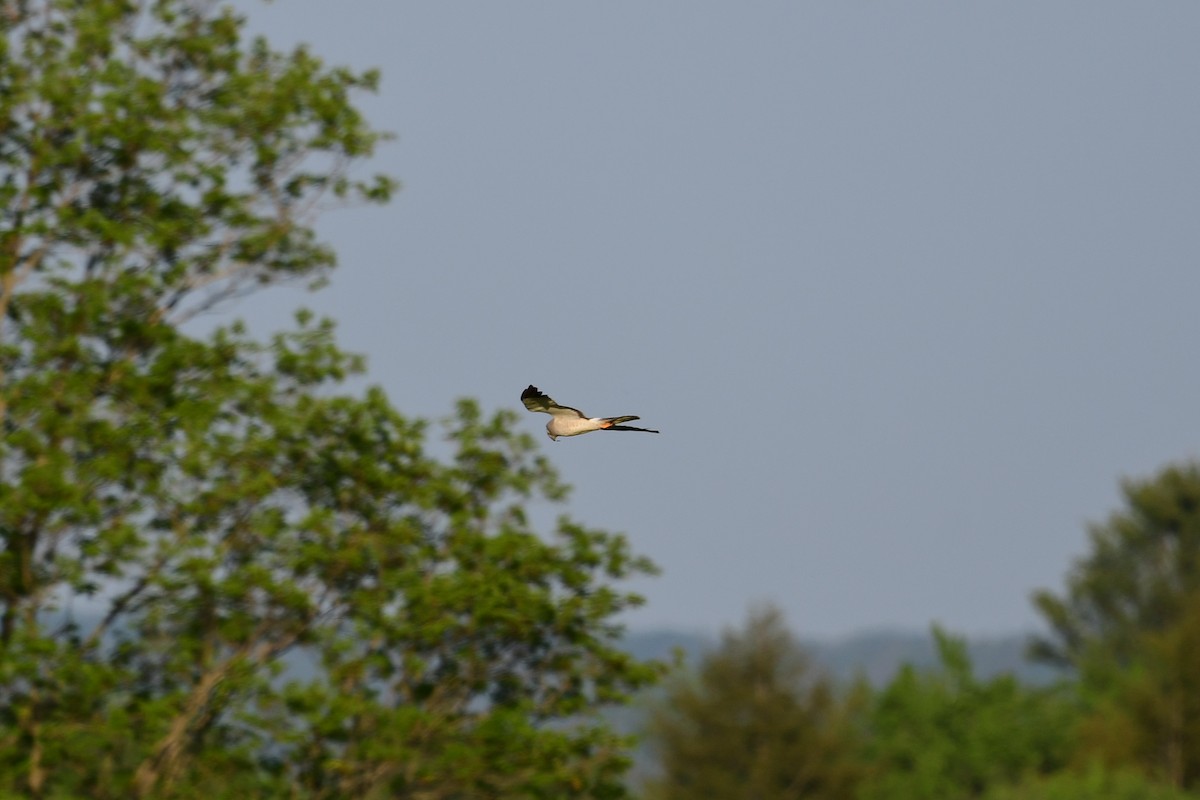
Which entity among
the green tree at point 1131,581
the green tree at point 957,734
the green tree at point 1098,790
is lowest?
the green tree at point 1098,790

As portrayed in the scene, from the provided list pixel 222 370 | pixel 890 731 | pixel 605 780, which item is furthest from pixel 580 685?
pixel 890 731

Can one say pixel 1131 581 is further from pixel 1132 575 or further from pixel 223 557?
pixel 223 557

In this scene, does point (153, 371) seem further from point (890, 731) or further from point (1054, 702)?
point (1054, 702)

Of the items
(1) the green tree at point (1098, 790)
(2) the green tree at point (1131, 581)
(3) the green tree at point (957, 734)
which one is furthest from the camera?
(2) the green tree at point (1131, 581)

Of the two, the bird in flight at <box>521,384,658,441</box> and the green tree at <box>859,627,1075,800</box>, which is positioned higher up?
the green tree at <box>859,627,1075,800</box>

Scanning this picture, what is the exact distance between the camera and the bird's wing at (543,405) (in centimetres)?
1086

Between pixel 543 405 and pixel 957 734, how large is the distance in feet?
262

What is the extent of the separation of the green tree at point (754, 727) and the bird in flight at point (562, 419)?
48635mm

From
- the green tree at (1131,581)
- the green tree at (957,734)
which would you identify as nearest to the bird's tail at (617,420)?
the green tree at (957,734)

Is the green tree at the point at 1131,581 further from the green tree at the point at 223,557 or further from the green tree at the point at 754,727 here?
the green tree at the point at 223,557

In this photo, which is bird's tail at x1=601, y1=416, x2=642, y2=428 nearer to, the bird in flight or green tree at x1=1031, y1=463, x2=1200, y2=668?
the bird in flight

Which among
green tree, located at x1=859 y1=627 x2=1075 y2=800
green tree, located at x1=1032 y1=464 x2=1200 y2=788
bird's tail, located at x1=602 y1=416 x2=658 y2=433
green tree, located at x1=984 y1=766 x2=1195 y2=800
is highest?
green tree, located at x1=1032 y1=464 x2=1200 y2=788

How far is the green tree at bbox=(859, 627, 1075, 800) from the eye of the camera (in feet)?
275

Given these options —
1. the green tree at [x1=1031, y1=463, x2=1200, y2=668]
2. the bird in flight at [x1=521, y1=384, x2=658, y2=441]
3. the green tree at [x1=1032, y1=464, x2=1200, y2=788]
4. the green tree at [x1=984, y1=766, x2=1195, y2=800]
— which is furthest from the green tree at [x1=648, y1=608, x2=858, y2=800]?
the green tree at [x1=1031, y1=463, x2=1200, y2=668]
